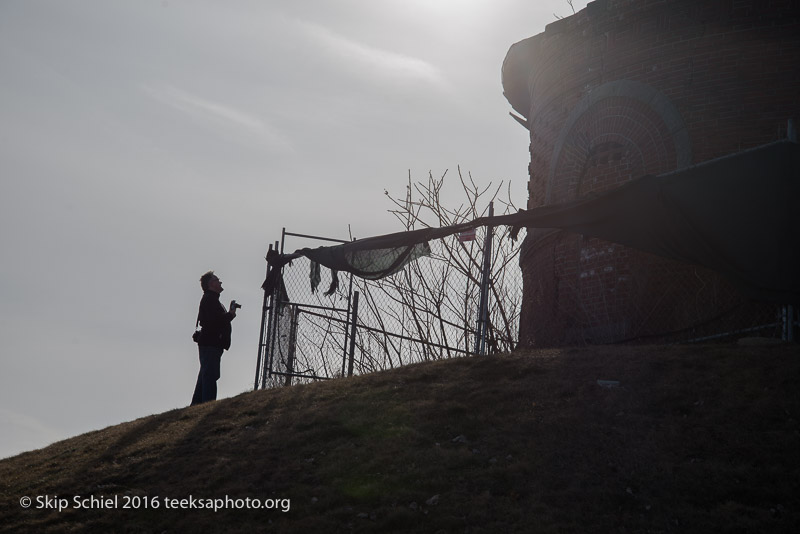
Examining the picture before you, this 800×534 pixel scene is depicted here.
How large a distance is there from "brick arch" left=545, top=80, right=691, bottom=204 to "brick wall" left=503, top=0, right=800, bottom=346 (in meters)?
0.02

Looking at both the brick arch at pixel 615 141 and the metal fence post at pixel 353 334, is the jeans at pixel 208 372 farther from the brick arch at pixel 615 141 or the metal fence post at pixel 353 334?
the brick arch at pixel 615 141

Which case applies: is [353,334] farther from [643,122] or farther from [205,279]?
[643,122]

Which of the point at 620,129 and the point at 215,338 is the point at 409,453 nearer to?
the point at 215,338

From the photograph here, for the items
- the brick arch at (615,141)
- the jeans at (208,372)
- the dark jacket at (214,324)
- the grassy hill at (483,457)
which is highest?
the brick arch at (615,141)

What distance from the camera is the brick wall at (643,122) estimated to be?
11.3 m

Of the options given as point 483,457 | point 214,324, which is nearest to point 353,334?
point 214,324

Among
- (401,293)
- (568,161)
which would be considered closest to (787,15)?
(568,161)

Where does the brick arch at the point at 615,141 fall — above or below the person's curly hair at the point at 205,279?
above

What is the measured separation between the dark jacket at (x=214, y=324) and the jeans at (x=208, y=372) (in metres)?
0.10

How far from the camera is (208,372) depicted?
36.9 ft

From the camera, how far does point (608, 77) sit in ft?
41.1

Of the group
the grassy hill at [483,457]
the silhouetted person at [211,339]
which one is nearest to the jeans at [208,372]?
the silhouetted person at [211,339]

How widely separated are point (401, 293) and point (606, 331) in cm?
523

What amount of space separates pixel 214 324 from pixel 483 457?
5.33 meters
